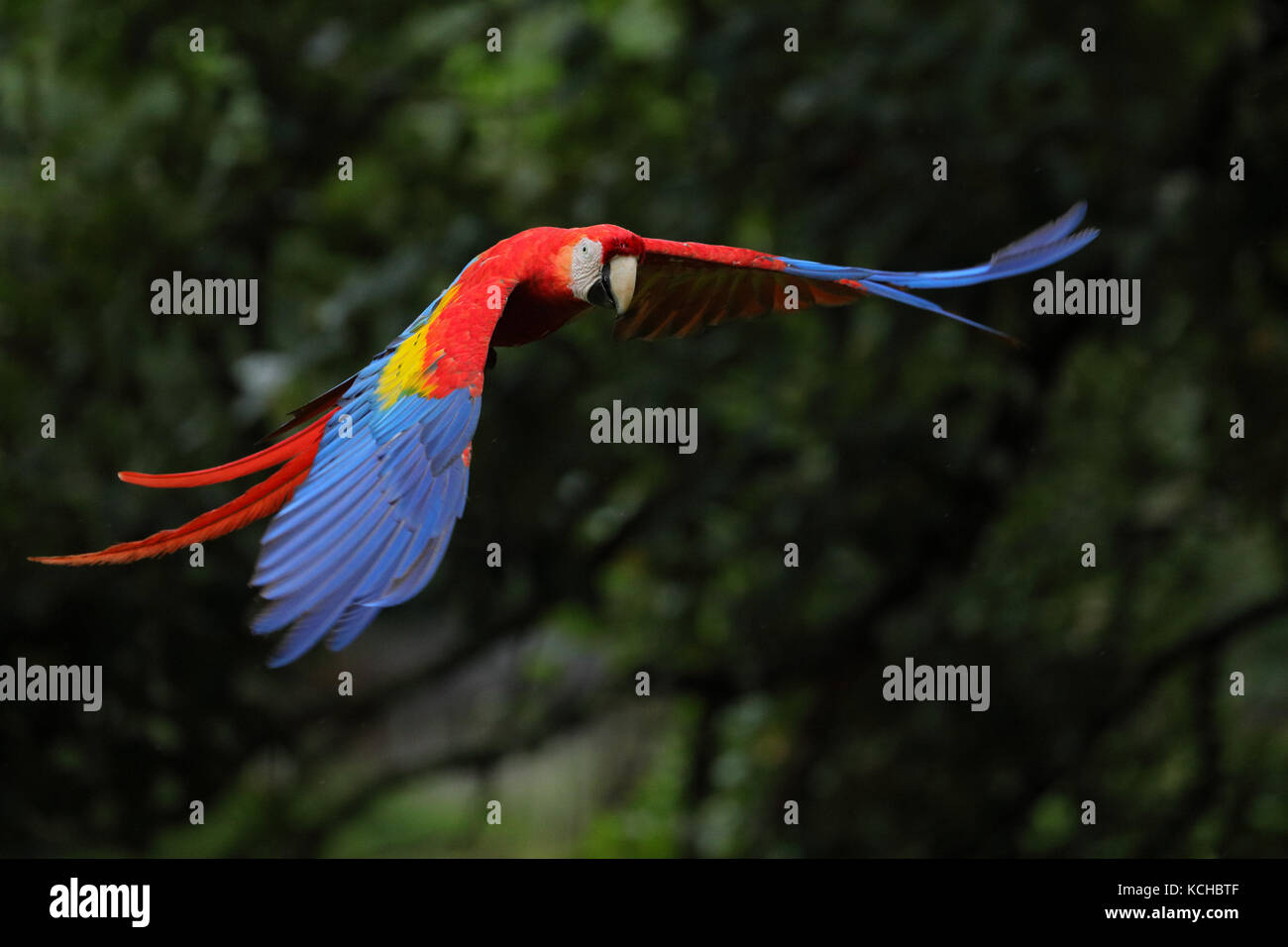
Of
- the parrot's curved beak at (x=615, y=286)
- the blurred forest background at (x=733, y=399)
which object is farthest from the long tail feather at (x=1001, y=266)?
the blurred forest background at (x=733, y=399)

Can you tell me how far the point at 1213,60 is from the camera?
3125 millimetres

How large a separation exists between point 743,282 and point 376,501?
0.41 metres

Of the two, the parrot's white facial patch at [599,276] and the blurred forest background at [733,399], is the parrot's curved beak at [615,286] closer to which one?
the parrot's white facial patch at [599,276]

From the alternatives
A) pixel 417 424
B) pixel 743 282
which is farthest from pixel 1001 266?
pixel 417 424

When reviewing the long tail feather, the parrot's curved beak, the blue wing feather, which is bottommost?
the blue wing feather

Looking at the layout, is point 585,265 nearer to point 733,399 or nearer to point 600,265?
point 600,265

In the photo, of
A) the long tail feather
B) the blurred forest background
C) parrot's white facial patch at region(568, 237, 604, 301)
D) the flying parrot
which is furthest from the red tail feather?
the blurred forest background

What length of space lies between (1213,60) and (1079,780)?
1953 millimetres

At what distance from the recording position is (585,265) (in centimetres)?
73

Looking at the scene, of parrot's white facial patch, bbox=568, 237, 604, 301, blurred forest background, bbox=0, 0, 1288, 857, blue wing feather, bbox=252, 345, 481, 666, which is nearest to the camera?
blue wing feather, bbox=252, 345, 481, 666

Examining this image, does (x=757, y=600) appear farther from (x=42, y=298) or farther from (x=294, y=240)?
(x=42, y=298)

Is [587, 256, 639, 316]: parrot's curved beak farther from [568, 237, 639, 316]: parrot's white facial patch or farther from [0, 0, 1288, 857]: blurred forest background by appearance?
[0, 0, 1288, 857]: blurred forest background

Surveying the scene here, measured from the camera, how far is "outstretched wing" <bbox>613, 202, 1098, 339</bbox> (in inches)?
32.4

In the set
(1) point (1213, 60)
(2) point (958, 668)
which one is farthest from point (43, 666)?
(1) point (1213, 60)
